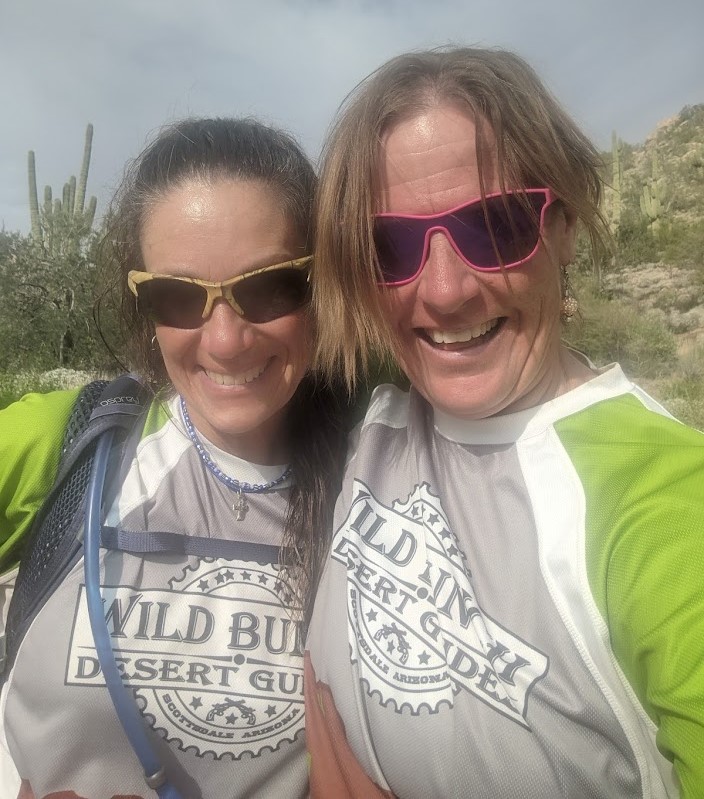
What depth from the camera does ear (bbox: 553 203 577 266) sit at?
1.09 metres

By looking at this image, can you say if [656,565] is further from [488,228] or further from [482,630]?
[488,228]

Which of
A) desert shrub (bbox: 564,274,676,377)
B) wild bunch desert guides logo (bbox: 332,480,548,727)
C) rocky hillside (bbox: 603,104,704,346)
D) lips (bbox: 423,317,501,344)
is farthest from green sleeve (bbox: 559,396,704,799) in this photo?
rocky hillside (bbox: 603,104,704,346)

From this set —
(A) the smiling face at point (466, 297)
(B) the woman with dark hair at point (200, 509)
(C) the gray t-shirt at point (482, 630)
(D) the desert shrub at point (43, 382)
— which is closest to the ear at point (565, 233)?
(A) the smiling face at point (466, 297)

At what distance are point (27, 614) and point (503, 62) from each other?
58.8 inches

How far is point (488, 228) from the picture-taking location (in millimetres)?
1005

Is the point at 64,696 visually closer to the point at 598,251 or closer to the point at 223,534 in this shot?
the point at 223,534

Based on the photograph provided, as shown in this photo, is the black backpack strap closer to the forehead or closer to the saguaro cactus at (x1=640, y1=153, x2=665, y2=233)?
the forehead

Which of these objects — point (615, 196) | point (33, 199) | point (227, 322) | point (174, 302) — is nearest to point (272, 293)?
point (227, 322)

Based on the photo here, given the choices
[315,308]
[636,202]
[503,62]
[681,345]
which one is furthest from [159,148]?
[636,202]

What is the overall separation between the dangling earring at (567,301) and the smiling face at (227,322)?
1.98ft

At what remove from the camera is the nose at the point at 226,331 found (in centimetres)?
123

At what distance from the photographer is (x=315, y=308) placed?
128 centimetres

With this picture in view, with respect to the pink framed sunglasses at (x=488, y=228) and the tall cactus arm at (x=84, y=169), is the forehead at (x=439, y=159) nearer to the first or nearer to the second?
the pink framed sunglasses at (x=488, y=228)

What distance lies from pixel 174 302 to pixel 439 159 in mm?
652
